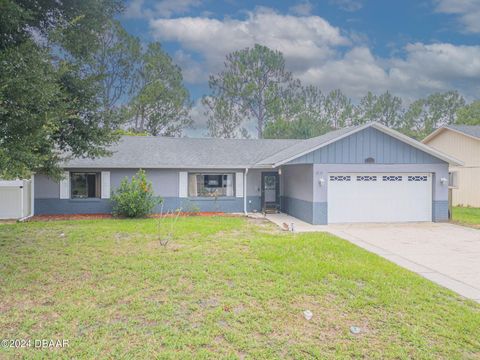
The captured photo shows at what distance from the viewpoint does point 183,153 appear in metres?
17.0

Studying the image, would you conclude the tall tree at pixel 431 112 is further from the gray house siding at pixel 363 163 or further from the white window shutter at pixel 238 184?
the white window shutter at pixel 238 184

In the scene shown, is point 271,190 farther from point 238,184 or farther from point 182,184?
point 182,184

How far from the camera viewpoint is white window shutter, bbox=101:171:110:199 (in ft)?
50.3

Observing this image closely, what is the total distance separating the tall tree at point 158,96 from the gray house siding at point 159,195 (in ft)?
38.0

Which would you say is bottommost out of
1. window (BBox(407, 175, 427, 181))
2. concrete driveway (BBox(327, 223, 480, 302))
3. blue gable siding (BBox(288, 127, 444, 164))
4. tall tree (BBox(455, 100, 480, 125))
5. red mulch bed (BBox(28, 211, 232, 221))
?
concrete driveway (BBox(327, 223, 480, 302))

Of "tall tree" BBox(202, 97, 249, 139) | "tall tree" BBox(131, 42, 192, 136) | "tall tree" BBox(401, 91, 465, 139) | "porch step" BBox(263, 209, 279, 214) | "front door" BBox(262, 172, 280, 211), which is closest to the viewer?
"porch step" BBox(263, 209, 279, 214)

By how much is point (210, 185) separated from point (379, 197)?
301 inches

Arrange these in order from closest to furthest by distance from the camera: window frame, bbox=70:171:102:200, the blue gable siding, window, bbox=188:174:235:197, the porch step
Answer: the blue gable siding, window frame, bbox=70:171:102:200, window, bbox=188:174:235:197, the porch step

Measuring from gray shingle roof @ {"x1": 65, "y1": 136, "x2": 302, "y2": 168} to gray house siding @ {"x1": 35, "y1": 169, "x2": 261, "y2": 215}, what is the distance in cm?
45

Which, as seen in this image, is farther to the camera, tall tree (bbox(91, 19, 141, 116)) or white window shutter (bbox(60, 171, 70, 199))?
tall tree (bbox(91, 19, 141, 116))

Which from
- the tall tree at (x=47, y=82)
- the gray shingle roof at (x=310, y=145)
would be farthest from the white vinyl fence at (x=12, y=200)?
the gray shingle roof at (x=310, y=145)

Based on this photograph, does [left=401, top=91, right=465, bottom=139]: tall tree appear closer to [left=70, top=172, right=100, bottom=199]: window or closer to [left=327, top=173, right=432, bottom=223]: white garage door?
[left=327, top=173, right=432, bottom=223]: white garage door

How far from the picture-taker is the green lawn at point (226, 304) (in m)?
3.85

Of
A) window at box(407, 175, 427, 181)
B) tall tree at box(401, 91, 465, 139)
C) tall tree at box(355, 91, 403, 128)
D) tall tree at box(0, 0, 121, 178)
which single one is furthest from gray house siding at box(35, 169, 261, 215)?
tall tree at box(401, 91, 465, 139)
